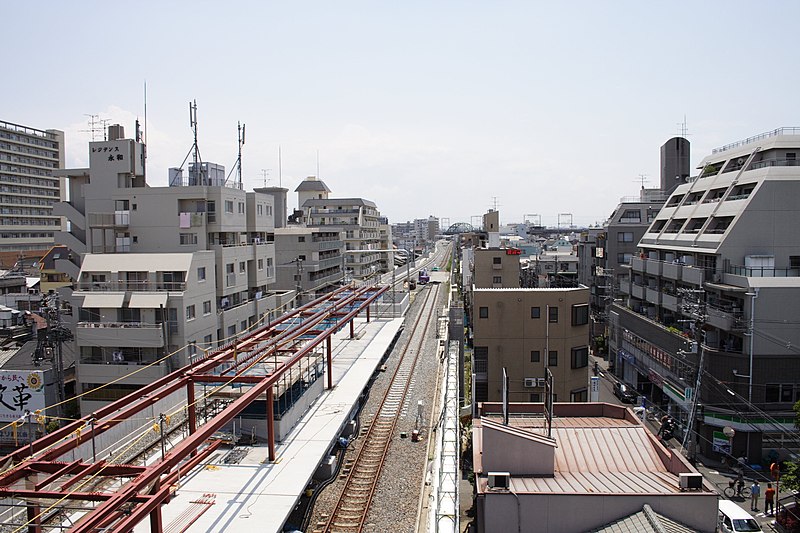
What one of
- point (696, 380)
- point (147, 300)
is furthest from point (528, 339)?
point (147, 300)

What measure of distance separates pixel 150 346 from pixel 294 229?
24.0 metres

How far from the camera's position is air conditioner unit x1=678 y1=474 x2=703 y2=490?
10.2 meters

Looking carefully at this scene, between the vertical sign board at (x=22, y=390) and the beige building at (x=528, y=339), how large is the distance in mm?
15709

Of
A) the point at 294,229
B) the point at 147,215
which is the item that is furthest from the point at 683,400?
the point at 294,229

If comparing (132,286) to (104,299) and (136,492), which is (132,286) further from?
(136,492)

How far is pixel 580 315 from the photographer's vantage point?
2272 cm

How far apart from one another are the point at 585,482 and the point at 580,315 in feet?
39.8

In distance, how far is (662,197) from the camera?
46.7 metres

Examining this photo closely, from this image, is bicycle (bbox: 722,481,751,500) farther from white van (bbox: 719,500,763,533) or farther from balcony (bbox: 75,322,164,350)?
balcony (bbox: 75,322,164,350)

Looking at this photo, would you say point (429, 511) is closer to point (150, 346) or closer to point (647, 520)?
point (647, 520)

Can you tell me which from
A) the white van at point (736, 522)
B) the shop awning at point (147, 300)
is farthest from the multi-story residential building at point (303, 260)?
the white van at point (736, 522)

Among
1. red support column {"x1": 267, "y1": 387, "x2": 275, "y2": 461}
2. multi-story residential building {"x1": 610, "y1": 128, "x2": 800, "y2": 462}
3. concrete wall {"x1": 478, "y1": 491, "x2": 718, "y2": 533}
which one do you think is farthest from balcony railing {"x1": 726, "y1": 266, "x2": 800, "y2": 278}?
red support column {"x1": 267, "y1": 387, "x2": 275, "y2": 461}

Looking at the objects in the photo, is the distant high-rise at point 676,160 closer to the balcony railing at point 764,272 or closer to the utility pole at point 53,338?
the balcony railing at point 764,272

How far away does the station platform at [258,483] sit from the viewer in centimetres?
1095
